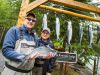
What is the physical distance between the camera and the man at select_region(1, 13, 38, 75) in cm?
413

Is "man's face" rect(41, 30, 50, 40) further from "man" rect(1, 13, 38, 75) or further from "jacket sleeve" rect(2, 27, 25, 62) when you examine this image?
"jacket sleeve" rect(2, 27, 25, 62)

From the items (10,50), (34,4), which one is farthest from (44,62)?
(34,4)

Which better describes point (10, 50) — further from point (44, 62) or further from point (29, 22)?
point (44, 62)

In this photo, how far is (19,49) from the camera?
4.35 metres

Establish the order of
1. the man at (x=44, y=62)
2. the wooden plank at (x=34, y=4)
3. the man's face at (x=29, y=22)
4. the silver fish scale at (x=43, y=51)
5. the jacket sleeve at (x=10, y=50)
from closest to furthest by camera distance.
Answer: the jacket sleeve at (x=10, y=50), the silver fish scale at (x=43, y=51), the man's face at (x=29, y=22), the man at (x=44, y=62), the wooden plank at (x=34, y=4)

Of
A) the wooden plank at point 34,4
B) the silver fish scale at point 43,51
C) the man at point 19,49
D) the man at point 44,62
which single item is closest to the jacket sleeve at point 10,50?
the man at point 19,49

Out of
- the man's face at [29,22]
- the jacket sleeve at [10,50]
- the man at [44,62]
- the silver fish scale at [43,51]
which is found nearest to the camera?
the jacket sleeve at [10,50]

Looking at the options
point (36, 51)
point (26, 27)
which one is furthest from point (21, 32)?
point (36, 51)

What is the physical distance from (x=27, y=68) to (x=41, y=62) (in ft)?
4.20

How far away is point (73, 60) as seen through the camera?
21.7 ft

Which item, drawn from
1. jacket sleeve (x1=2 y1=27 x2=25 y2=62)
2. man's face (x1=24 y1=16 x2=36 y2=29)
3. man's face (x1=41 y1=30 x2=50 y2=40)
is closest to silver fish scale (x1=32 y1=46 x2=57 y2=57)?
jacket sleeve (x1=2 y1=27 x2=25 y2=62)

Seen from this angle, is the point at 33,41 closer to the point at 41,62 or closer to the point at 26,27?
the point at 26,27

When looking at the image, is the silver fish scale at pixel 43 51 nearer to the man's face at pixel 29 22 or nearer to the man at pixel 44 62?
the man's face at pixel 29 22

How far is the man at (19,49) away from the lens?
4.13 meters
